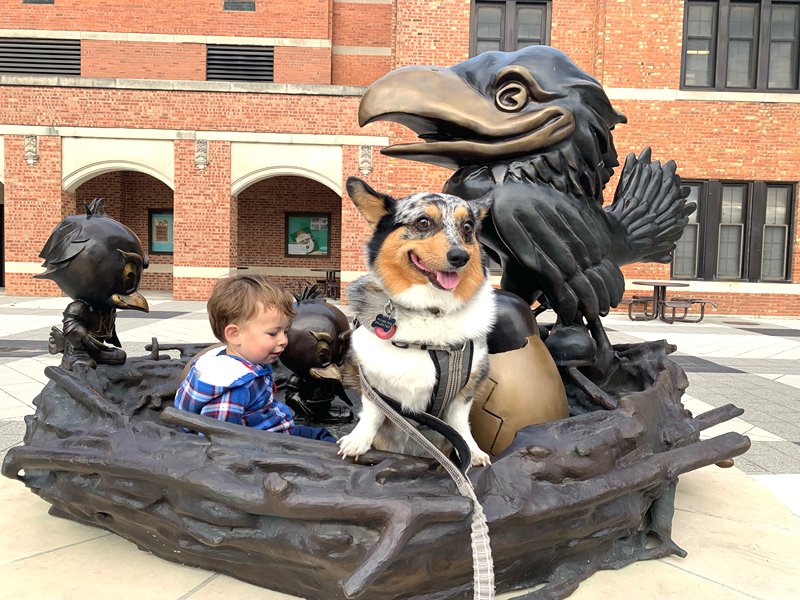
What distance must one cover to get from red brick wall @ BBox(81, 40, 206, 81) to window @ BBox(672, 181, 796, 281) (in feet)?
45.0

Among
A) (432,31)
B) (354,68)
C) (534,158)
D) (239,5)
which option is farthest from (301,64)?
(534,158)

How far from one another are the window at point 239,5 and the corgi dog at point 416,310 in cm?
1786

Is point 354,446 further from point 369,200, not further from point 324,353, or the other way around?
point 324,353

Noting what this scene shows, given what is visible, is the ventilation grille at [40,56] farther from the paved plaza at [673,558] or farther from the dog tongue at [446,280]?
the dog tongue at [446,280]

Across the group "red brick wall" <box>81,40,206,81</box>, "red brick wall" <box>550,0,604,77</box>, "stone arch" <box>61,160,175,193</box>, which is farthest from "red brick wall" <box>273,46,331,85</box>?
"red brick wall" <box>550,0,604,77</box>

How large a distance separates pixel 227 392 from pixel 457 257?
0.96m

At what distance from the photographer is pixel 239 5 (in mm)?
17219

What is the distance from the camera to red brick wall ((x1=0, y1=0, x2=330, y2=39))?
1714 centimetres

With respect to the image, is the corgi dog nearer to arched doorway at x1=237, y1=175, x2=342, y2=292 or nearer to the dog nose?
the dog nose

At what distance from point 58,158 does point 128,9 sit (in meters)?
5.84

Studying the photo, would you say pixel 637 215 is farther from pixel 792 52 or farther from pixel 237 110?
pixel 792 52

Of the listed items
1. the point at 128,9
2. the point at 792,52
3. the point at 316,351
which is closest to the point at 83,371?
the point at 316,351

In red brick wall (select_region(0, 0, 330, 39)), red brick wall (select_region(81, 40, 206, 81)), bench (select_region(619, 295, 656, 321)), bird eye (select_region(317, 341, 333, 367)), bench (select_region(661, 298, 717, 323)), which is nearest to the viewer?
bird eye (select_region(317, 341, 333, 367))

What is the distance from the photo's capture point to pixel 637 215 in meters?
3.01
